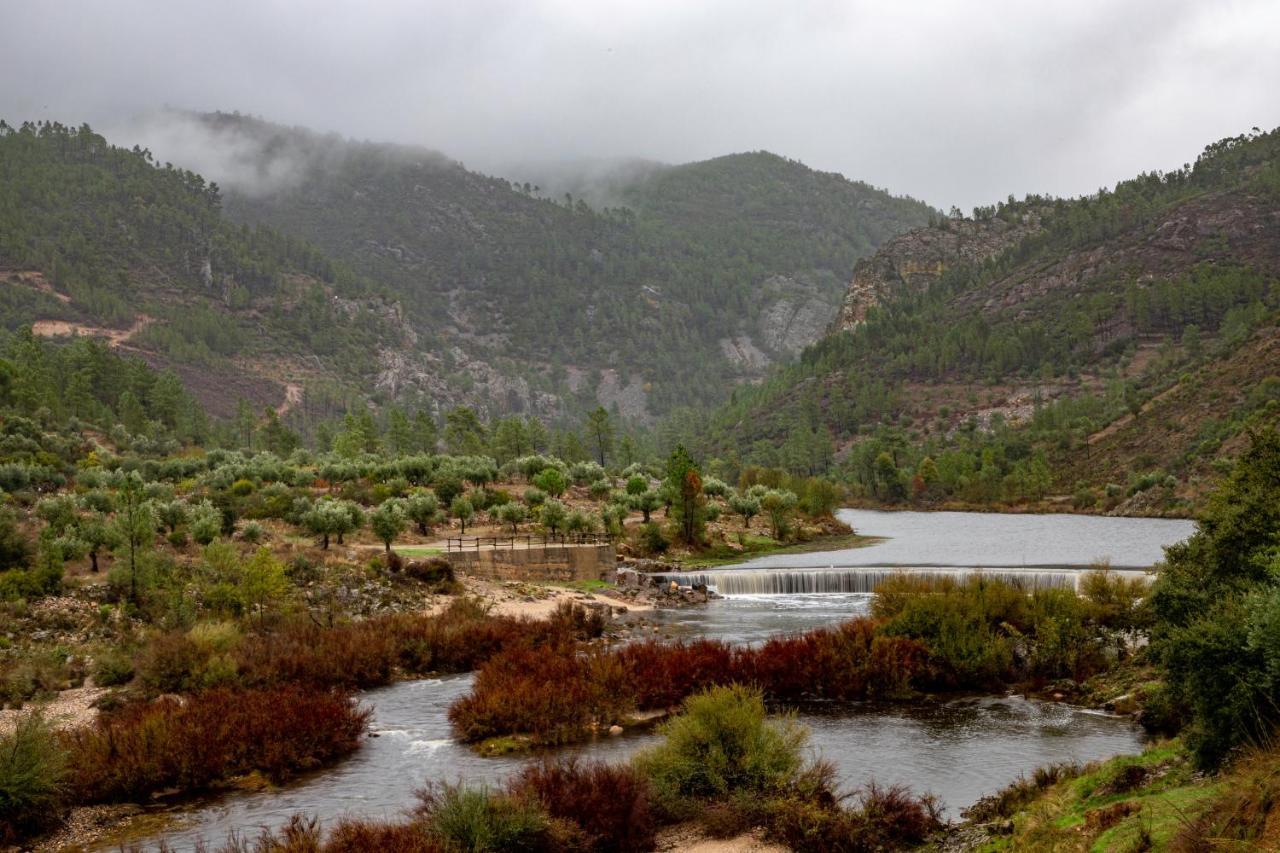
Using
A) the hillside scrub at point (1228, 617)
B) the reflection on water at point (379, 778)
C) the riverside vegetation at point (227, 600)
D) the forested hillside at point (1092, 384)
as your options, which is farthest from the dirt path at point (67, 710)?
the forested hillside at point (1092, 384)

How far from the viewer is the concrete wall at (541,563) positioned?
176 ft

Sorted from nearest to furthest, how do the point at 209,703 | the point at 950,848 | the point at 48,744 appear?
the point at 950,848
the point at 48,744
the point at 209,703

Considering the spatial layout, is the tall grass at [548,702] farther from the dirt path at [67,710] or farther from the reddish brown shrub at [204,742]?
the dirt path at [67,710]

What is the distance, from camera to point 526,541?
6016cm

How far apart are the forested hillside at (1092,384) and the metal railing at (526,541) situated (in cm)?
5761

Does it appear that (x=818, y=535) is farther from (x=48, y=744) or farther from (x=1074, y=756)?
(x=48, y=744)

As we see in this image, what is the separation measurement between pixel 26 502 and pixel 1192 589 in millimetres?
53067

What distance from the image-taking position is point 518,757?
23156 millimetres

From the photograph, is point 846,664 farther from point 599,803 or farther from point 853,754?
point 599,803

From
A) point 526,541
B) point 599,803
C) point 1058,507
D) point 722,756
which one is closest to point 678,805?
point 722,756

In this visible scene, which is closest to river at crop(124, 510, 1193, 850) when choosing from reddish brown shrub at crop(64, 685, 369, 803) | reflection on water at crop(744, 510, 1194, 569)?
reddish brown shrub at crop(64, 685, 369, 803)

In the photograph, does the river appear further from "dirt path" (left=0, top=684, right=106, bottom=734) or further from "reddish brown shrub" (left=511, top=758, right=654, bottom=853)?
"dirt path" (left=0, top=684, right=106, bottom=734)

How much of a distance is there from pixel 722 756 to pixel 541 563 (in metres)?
38.0

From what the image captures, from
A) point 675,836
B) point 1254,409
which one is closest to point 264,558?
point 675,836
